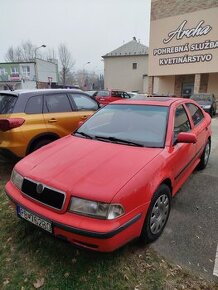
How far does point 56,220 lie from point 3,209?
5.89 feet

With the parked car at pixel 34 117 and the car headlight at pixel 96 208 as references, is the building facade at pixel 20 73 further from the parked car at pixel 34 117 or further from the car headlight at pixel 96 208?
the car headlight at pixel 96 208

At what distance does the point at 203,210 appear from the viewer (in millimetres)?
3857

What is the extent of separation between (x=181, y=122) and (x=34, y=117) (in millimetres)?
2761

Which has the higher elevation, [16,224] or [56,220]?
[56,220]

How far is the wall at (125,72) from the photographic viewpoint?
3991 cm

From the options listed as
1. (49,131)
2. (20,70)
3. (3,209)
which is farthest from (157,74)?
(20,70)

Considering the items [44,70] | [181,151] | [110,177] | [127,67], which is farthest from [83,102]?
[44,70]

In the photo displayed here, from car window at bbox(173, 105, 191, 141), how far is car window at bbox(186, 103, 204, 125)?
15.3 inches

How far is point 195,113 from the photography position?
16.0ft

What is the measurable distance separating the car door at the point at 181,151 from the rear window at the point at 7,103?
3.04m

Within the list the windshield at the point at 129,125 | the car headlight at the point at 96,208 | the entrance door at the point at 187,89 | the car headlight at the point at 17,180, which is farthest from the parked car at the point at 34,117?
the entrance door at the point at 187,89

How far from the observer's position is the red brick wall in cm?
1999

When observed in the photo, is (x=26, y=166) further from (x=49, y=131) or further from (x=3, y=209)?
(x=49, y=131)

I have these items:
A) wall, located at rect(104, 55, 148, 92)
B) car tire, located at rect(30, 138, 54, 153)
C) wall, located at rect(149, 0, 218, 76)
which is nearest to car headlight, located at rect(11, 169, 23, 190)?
car tire, located at rect(30, 138, 54, 153)
